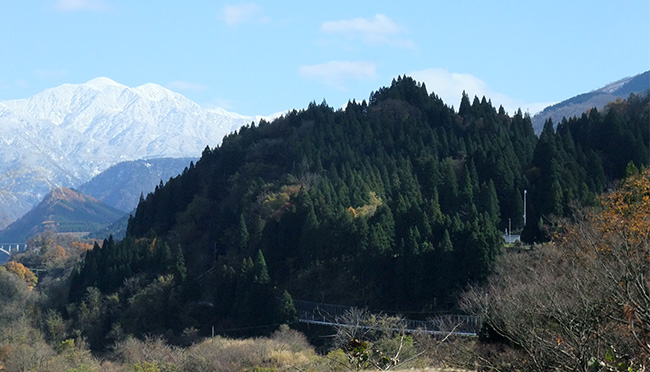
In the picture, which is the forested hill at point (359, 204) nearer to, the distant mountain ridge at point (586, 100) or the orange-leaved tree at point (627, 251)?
the orange-leaved tree at point (627, 251)

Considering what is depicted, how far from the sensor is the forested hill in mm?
41594

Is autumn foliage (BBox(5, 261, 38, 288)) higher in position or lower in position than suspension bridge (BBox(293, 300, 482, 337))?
higher

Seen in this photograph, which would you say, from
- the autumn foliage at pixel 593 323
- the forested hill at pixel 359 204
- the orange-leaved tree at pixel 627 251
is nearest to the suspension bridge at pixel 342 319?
the forested hill at pixel 359 204

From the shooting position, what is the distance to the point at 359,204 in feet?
169

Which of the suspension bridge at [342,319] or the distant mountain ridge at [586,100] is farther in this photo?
the distant mountain ridge at [586,100]

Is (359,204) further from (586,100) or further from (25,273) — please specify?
(586,100)

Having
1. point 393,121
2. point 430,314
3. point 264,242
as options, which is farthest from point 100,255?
point 430,314

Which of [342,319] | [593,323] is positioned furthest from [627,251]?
[342,319]

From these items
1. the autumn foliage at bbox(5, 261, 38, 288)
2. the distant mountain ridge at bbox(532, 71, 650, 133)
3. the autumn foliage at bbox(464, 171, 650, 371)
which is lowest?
the autumn foliage at bbox(5, 261, 38, 288)

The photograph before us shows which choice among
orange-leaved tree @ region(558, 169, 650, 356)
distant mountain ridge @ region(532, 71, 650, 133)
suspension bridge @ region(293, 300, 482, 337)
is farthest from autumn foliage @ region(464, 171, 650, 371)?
distant mountain ridge @ region(532, 71, 650, 133)

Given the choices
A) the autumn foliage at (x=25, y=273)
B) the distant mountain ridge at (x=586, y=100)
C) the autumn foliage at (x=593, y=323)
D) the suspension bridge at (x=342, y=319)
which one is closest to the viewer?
the autumn foliage at (x=593, y=323)

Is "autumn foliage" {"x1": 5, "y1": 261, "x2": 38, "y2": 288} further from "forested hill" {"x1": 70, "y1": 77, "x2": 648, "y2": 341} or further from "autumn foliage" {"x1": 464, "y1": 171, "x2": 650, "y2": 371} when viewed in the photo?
"autumn foliage" {"x1": 464, "y1": 171, "x2": 650, "y2": 371}

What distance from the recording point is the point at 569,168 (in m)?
48.0

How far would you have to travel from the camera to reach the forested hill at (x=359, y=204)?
4159cm
